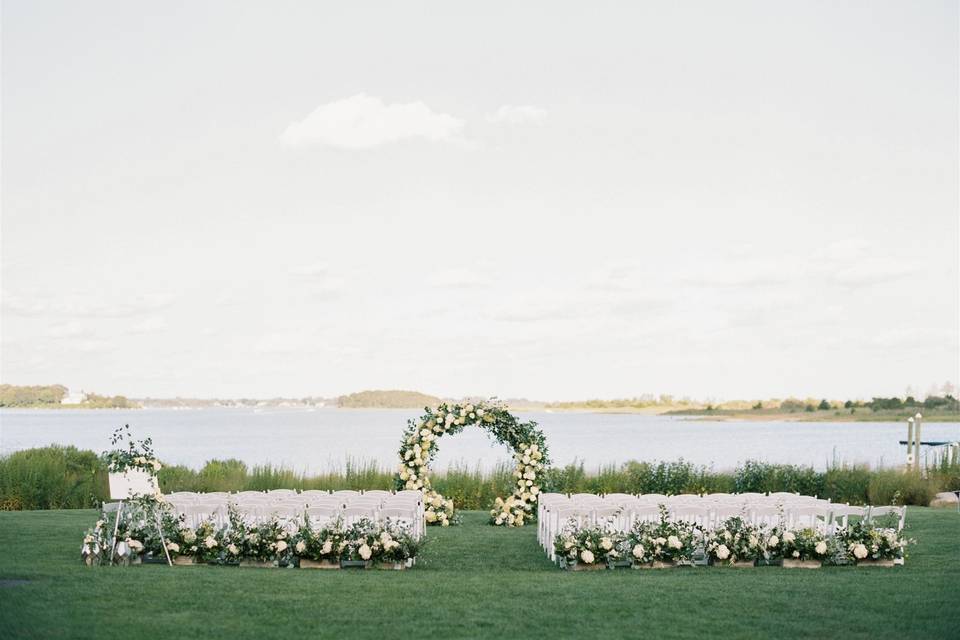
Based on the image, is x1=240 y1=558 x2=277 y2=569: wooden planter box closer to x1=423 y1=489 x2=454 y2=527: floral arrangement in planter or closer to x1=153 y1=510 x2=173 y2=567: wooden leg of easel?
x1=153 y1=510 x2=173 y2=567: wooden leg of easel

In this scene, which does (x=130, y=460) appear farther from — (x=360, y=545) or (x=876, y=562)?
(x=876, y=562)

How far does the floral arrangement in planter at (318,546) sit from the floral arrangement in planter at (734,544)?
492cm

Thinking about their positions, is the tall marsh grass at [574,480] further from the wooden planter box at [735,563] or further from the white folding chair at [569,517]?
the wooden planter box at [735,563]

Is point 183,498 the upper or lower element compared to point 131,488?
lower

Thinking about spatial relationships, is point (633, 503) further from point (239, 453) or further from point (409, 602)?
point (239, 453)

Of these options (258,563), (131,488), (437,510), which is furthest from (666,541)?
(131,488)

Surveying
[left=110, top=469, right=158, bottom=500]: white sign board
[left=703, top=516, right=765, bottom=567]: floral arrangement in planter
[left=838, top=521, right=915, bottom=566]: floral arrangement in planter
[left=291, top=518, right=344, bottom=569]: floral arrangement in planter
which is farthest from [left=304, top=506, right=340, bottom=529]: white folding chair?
[left=838, top=521, right=915, bottom=566]: floral arrangement in planter

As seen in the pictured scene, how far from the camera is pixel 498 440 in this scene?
20781 mm

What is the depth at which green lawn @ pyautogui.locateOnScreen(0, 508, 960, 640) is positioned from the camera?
9250mm

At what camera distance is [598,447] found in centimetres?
7912

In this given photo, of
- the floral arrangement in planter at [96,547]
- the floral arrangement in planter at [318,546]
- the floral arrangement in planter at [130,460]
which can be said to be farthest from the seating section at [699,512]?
the floral arrangement in planter at [96,547]

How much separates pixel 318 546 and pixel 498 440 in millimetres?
7878

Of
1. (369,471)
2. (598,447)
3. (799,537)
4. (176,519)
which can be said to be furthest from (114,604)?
(598,447)

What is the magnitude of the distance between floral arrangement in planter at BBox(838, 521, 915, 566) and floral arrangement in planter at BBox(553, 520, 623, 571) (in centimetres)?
311
